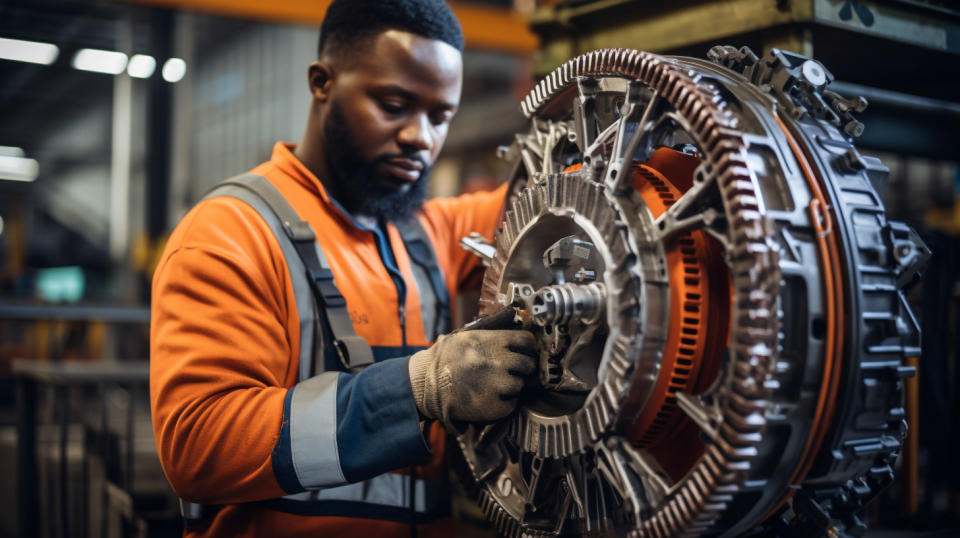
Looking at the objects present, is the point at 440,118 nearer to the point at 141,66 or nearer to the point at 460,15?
the point at 460,15

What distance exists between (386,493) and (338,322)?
1.15 feet

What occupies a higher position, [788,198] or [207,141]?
[207,141]

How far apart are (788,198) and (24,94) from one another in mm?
16604

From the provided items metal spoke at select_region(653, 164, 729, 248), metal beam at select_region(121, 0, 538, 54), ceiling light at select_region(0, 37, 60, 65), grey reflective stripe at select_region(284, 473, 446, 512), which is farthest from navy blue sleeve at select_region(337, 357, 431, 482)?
ceiling light at select_region(0, 37, 60, 65)

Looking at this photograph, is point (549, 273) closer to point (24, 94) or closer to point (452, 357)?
point (452, 357)

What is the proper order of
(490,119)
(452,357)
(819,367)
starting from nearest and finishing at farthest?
1. (819,367)
2. (452,357)
3. (490,119)

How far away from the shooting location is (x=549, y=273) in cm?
116

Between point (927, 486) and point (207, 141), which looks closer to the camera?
point (927, 486)

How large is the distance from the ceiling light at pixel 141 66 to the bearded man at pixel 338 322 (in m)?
6.86

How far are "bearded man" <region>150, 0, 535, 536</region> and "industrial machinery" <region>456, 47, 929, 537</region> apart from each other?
0.51 feet

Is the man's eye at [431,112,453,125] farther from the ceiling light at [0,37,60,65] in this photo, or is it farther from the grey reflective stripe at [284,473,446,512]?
the ceiling light at [0,37,60,65]

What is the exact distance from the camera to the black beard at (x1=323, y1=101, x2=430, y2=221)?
1589 mm

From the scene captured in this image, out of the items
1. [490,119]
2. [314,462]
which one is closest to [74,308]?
[314,462]

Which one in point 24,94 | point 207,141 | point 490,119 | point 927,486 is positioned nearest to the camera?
point 927,486
